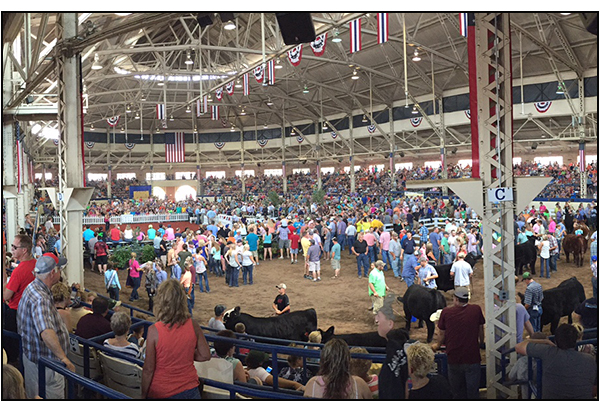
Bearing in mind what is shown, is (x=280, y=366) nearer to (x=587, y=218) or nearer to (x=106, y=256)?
(x=106, y=256)

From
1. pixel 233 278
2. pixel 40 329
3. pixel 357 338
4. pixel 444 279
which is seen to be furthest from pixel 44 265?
pixel 233 278

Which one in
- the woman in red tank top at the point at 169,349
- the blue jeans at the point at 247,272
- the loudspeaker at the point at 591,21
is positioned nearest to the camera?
the woman in red tank top at the point at 169,349

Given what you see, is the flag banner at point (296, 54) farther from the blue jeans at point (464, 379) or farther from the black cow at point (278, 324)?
the blue jeans at point (464, 379)

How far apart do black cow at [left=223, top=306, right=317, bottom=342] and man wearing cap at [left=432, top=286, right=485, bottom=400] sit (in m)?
3.48

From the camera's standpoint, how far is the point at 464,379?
543cm

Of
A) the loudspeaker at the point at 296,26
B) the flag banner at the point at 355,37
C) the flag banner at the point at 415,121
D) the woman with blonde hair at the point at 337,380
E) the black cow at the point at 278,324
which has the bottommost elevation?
the black cow at the point at 278,324

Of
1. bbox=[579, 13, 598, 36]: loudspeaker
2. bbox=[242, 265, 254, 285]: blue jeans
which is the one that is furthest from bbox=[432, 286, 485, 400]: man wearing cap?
bbox=[242, 265, 254, 285]: blue jeans

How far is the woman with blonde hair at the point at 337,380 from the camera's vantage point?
337 cm

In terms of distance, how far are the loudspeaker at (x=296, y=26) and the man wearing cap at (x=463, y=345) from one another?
11.5ft

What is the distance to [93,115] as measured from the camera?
4450cm

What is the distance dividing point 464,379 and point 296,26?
437 cm

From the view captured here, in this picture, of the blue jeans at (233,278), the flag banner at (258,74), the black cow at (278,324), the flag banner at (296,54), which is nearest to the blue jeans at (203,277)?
the blue jeans at (233,278)

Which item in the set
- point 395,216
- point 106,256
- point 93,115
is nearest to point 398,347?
point 106,256

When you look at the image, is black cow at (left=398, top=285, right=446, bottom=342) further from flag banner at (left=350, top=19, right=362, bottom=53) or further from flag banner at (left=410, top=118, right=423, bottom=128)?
flag banner at (left=410, top=118, right=423, bottom=128)
